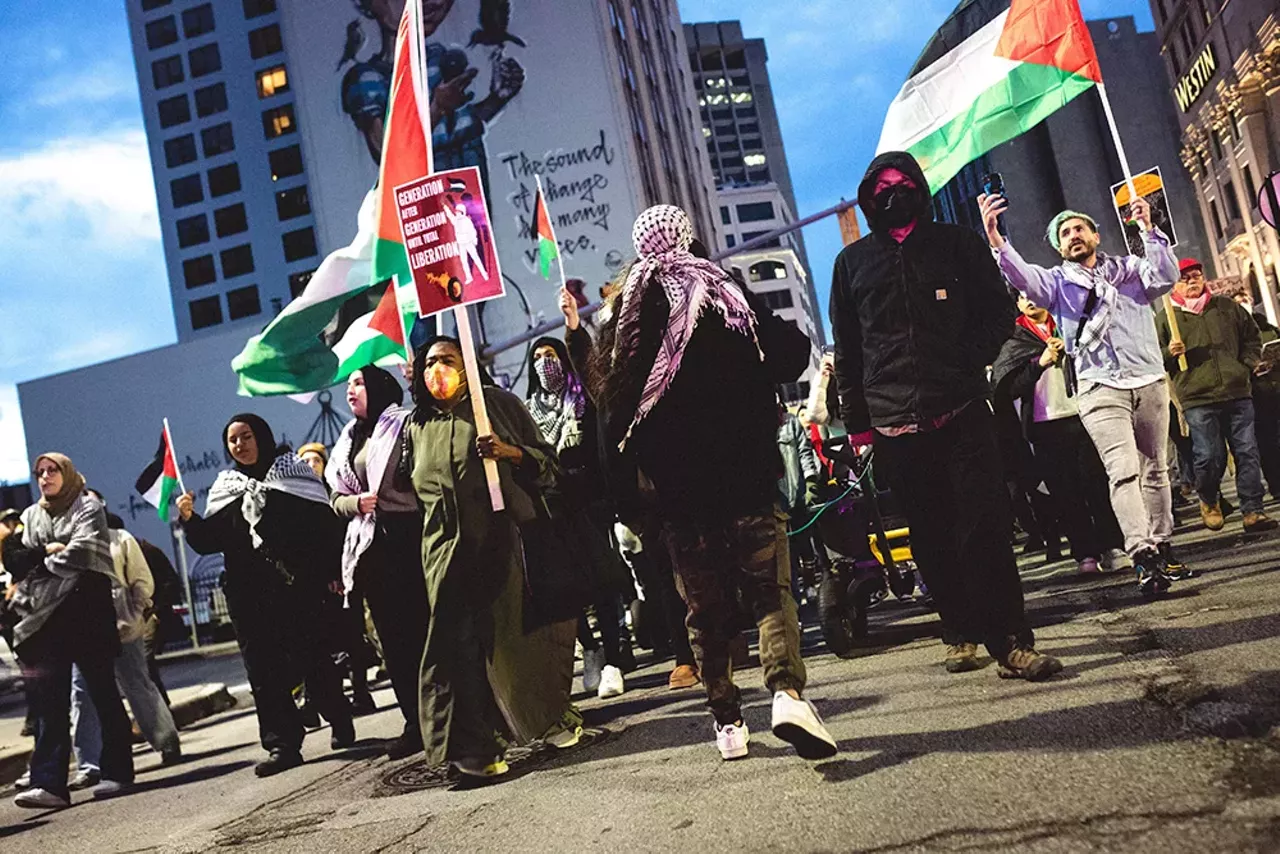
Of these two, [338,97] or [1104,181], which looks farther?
[1104,181]

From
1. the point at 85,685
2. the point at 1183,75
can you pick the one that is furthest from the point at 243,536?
the point at 1183,75

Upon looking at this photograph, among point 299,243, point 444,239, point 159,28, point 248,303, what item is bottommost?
point 444,239

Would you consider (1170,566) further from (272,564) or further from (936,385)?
(272,564)

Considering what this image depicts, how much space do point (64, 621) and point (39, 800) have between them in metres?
1.09

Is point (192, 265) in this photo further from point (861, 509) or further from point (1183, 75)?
point (861, 509)

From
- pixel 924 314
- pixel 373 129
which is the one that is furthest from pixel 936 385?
pixel 373 129

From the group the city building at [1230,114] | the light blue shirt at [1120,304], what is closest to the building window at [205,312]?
the city building at [1230,114]

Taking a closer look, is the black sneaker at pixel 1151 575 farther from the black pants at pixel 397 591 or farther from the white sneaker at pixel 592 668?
the black pants at pixel 397 591

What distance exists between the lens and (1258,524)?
28.5 ft

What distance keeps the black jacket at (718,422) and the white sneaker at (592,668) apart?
3905 millimetres

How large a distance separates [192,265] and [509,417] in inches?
2778

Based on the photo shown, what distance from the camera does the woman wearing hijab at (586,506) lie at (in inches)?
237

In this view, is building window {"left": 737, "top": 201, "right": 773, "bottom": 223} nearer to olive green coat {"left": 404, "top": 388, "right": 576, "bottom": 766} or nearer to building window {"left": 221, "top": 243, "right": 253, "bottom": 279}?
building window {"left": 221, "top": 243, "right": 253, "bottom": 279}

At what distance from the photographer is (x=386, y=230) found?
734 centimetres
